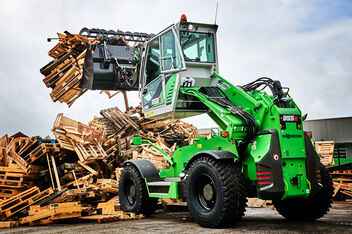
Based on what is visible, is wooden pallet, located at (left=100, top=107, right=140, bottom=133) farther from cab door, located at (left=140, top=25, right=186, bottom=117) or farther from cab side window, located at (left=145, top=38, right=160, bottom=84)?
cab side window, located at (left=145, top=38, right=160, bottom=84)

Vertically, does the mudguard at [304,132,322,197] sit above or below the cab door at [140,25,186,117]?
below

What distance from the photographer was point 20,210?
1046cm

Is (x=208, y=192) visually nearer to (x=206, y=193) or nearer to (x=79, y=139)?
(x=206, y=193)

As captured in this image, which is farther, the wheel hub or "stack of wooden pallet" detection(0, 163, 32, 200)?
"stack of wooden pallet" detection(0, 163, 32, 200)

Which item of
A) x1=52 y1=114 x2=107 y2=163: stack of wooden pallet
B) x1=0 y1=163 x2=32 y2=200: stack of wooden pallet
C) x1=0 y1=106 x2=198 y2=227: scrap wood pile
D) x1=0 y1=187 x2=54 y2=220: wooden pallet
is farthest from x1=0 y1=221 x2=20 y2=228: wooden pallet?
x1=52 y1=114 x2=107 y2=163: stack of wooden pallet

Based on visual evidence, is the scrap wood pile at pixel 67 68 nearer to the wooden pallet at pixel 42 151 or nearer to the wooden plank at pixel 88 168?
the wooden pallet at pixel 42 151

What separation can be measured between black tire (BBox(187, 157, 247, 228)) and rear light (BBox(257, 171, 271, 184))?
28 centimetres

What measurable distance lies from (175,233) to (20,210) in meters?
5.70

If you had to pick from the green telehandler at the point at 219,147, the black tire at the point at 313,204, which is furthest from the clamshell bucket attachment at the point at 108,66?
the black tire at the point at 313,204

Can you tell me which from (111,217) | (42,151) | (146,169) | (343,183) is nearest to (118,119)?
(42,151)

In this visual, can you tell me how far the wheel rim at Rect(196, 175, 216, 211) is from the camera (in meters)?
7.06

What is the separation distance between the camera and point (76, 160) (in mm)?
14062

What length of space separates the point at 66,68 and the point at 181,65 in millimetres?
7301

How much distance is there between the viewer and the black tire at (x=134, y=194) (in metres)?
9.07
